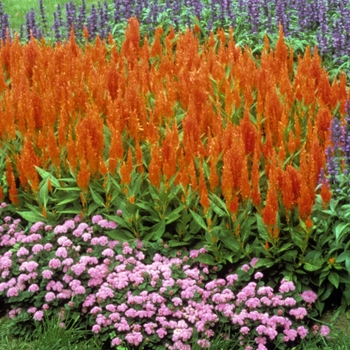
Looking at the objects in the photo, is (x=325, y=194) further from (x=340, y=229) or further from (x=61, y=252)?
(x=61, y=252)

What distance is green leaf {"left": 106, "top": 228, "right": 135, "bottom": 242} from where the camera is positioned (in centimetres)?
490

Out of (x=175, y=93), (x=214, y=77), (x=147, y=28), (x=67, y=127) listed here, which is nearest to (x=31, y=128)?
(x=67, y=127)

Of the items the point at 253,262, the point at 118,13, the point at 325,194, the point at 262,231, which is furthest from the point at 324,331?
the point at 118,13

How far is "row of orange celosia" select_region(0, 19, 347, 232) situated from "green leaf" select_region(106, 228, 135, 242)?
36 cm

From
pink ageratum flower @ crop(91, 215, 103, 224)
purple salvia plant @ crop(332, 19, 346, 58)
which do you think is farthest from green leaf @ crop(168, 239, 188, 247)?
purple salvia plant @ crop(332, 19, 346, 58)

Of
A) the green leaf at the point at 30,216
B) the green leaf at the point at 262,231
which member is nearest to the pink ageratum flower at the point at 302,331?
the green leaf at the point at 262,231

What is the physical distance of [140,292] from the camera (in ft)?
14.6

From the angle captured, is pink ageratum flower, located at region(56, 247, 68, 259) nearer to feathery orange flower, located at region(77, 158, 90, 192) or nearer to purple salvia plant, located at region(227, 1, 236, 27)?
feathery orange flower, located at region(77, 158, 90, 192)

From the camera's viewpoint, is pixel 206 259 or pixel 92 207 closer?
pixel 206 259

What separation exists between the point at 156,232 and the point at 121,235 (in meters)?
0.25

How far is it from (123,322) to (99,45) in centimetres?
414

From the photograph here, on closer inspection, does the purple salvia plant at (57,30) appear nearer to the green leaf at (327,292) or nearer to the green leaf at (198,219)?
the green leaf at (198,219)

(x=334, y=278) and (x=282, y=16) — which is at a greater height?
(x=282, y=16)

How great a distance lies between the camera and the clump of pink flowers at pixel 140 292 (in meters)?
4.27
